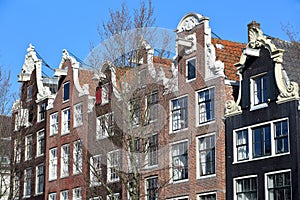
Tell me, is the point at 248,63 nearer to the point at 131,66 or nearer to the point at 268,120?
the point at 268,120

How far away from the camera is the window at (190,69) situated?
34.3 m

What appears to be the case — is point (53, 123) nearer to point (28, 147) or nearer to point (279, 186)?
point (28, 147)

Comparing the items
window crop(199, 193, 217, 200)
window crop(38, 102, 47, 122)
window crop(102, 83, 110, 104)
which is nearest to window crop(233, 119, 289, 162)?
window crop(199, 193, 217, 200)

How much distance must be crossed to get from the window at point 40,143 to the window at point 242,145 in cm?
1802

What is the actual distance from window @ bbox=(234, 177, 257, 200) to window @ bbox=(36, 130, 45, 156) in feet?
60.1

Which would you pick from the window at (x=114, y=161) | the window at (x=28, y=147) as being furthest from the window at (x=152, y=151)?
the window at (x=28, y=147)

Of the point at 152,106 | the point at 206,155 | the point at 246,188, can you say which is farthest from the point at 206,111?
the point at 246,188

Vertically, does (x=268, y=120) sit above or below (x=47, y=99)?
below

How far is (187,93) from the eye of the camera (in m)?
34.3

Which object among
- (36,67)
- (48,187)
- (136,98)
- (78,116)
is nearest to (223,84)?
(136,98)

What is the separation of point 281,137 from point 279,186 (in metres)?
1.98

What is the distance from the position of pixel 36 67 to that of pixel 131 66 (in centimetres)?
1773

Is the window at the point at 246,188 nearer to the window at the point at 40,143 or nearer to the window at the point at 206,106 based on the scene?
the window at the point at 206,106

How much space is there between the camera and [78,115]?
1667 inches
